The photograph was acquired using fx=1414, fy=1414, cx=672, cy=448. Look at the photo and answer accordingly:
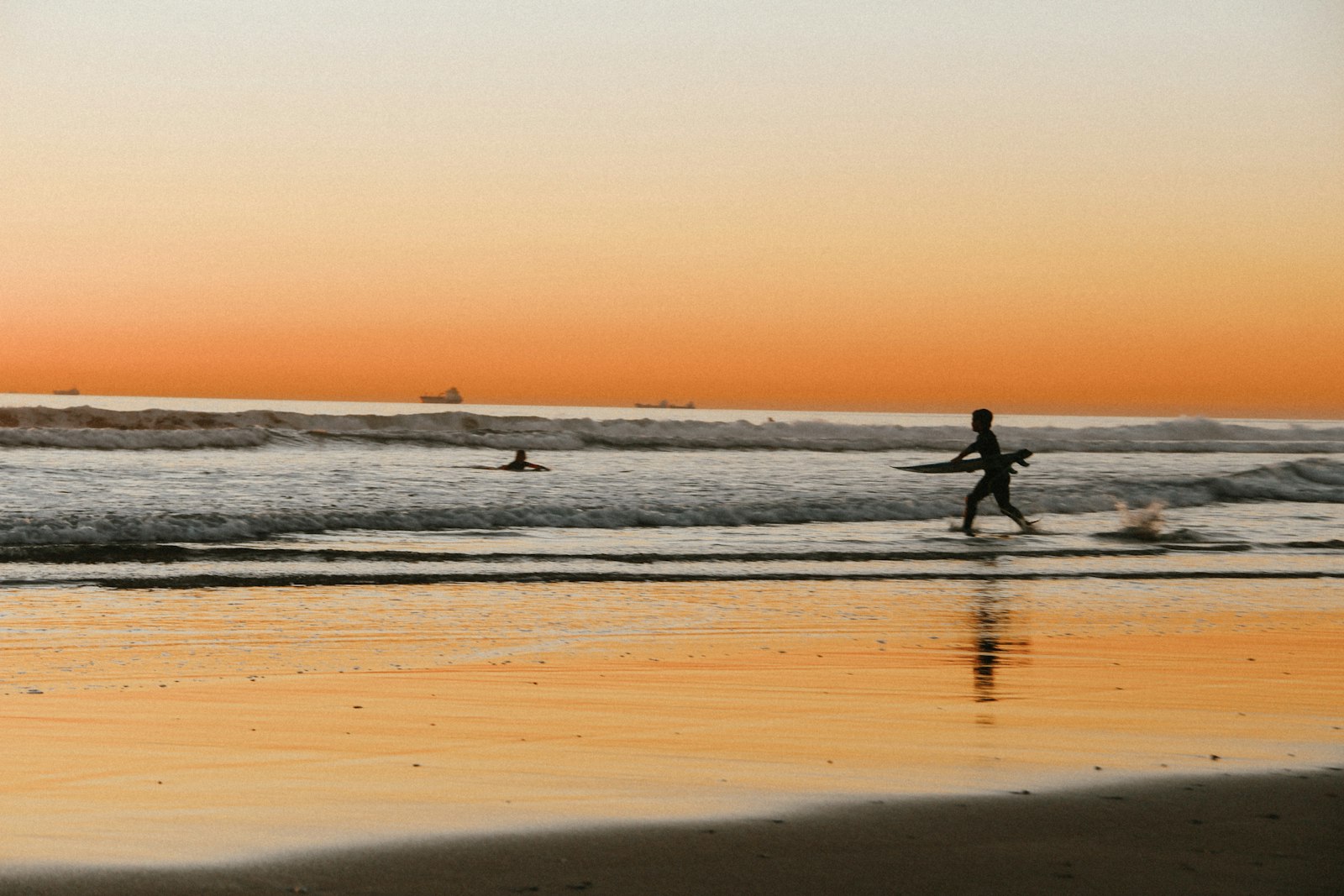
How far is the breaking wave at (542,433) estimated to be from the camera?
45219 mm

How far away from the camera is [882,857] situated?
4625mm

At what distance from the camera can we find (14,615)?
35.4 ft

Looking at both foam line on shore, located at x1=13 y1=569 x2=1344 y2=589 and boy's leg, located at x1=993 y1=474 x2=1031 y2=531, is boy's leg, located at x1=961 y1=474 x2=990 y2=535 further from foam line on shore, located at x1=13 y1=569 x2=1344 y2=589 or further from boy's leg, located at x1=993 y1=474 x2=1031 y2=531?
foam line on shore, located at x1=13 y1=569 x2=1344 y2=589

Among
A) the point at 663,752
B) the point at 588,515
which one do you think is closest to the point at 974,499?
the point at 588,515

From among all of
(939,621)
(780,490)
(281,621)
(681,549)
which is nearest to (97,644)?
(281,621)

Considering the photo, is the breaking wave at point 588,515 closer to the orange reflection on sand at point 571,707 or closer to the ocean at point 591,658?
the ocean at point 591,658

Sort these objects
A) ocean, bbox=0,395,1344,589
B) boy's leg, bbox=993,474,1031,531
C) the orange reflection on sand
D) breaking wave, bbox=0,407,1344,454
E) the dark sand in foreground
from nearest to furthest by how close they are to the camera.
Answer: the dark sand in foreground < the orange reflection on sand < ocean, bbox=0,395,1344,589 < boy's leg, bbox=993,474,1031,531 < breaking wave, bbox=0,407,1344,454

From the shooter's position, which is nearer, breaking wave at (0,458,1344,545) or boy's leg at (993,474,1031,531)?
breaking wave at (0,458,1344,545)

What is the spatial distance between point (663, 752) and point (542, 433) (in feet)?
172

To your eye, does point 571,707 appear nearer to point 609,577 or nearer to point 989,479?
point 609,577

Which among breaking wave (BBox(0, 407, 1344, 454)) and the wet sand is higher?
breaking wave (BBox(0, 407, 1344, 454))

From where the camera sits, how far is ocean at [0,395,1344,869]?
552 centimetres

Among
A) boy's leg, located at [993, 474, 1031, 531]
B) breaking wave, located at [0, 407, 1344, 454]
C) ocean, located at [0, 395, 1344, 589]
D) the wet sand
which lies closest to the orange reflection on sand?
the wet sand

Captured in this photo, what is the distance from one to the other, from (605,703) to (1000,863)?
126 inches
